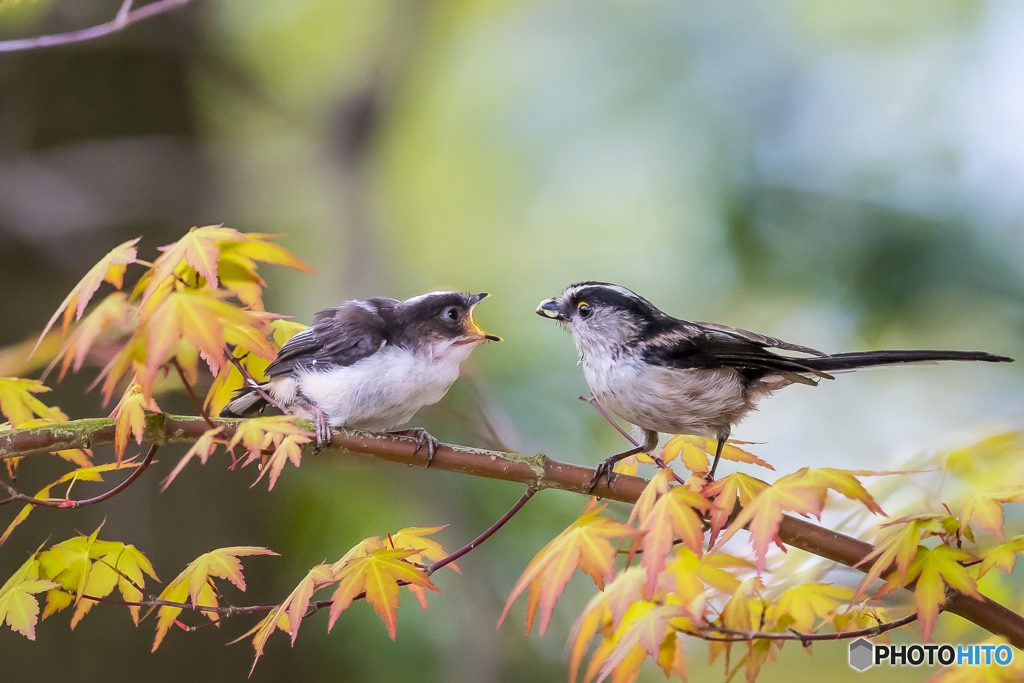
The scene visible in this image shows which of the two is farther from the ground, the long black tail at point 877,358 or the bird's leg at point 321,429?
the long black tail at point 877,358

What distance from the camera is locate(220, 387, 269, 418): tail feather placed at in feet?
3.53

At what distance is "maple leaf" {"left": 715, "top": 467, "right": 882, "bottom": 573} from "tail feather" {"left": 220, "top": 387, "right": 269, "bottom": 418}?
736 mm

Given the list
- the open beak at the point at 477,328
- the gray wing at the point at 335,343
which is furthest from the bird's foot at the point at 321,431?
the open beak at the point at 477,328

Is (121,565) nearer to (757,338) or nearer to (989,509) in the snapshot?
(757,338)

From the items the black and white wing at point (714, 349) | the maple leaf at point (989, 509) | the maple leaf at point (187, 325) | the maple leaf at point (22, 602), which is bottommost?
the maple leaf at point (22, 602)

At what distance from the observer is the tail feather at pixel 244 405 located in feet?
3.53

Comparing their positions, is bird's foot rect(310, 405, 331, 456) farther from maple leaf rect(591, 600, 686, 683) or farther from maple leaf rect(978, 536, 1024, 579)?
maple leaf rect(978, 536, 1024, 579)

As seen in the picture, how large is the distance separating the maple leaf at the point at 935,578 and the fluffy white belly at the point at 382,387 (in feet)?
2.01

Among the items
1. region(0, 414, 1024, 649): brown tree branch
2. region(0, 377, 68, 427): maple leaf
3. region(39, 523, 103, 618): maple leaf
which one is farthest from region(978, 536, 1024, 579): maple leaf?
region(0, 377, 68, 427): maple leaf

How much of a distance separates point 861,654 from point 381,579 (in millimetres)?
746

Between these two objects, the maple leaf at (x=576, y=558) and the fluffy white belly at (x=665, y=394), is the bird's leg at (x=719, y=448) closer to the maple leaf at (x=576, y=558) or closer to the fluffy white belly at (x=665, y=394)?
the fluffy white belly at (x=665, y=394)

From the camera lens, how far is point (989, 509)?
2.41 feet

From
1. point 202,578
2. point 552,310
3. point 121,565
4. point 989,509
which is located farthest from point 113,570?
point 989,509

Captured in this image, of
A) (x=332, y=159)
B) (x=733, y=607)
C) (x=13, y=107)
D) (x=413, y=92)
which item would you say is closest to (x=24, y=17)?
(x=13, y=107)
